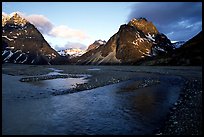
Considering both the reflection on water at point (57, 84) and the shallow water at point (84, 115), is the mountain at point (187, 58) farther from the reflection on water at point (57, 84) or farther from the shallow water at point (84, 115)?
the shallow water at point (84, 115)

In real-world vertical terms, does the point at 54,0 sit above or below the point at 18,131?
above

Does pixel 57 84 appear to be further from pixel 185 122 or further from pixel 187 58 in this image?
pixel 187 58

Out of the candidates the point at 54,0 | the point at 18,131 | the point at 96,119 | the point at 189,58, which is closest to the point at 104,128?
the point at 96,119

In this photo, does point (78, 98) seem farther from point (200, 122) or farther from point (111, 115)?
point (200, 122)

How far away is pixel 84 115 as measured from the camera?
2225 cm

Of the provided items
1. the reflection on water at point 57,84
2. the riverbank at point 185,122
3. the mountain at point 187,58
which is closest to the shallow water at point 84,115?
the riverbank at point 185,122

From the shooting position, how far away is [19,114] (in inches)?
884

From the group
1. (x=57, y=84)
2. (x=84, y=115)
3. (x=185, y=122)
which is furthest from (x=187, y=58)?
(x=185, y=122)

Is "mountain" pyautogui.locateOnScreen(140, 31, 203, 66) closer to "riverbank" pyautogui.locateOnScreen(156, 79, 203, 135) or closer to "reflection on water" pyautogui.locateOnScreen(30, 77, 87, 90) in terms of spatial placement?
"reflection on water" pyautogui.locateOnScreen(30, 77, 87, 90)

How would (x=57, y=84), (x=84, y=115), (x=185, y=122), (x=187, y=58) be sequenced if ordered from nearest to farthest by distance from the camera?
(x=185, y=122)
(x=84, y=115)
(x=57, y=84)
(x=187, y=58)

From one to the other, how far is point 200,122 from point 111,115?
769cm

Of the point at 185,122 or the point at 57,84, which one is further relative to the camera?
the point at 57,84

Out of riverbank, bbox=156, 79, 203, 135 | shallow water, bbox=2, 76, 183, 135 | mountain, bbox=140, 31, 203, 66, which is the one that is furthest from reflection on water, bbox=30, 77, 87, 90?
mountain, bbox=140, 31, 203, 66

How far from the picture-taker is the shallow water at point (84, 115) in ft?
58.5
